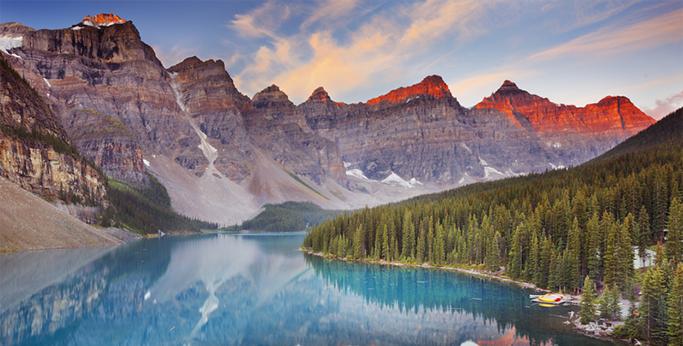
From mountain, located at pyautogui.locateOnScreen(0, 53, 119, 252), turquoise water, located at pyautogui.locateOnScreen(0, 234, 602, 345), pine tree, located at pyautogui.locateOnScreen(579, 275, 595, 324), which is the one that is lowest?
turquoise water, located at pyautogui.locateOnScreen(0, 234, 602, 345)

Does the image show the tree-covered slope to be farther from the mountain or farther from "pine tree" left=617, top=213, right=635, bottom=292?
the mountain

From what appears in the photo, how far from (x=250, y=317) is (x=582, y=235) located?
147 feet

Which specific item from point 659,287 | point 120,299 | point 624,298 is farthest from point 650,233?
point 120,299

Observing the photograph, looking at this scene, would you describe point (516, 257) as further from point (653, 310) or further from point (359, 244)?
point (359, 244)

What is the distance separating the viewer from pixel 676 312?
1736 inches

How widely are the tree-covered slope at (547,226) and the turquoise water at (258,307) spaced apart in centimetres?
709

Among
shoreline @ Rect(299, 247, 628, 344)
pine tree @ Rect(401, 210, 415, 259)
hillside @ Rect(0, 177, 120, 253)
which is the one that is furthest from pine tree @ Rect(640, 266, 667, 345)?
hillside @ Rect(0, 177, 120, 253)

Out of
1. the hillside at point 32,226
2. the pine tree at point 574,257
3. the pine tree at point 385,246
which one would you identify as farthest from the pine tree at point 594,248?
the hillside at point 32,226

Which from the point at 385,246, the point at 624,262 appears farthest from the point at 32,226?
the point at 624,262

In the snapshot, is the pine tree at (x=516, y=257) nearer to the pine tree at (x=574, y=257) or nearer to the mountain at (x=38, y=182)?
the pine tree at (x=574, y=257)

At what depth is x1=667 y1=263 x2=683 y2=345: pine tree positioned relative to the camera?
1699 inches

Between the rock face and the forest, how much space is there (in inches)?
3186

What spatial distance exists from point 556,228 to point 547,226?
7.43 ft

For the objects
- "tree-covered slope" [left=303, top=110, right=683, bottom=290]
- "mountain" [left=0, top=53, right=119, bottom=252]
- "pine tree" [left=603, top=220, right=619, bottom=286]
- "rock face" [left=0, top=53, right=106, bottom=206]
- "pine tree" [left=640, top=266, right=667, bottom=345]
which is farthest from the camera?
"rock face" [left=0, top=53, right=106, bottom=206]
